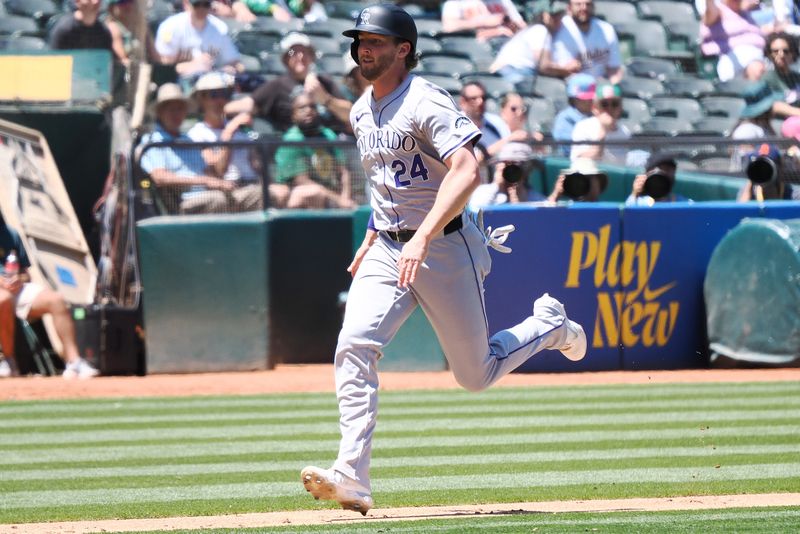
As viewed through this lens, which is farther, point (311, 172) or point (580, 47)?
point (580, 47)

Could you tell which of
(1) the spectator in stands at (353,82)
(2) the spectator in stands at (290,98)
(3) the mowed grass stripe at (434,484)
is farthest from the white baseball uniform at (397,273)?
(2) the spectator in stands at (290,98)

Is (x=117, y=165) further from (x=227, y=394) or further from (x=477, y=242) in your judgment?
(x=477, y=242)

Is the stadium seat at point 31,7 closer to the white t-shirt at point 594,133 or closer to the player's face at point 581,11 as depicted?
the player's face at point 581,11

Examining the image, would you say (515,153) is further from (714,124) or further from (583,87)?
(714,124)

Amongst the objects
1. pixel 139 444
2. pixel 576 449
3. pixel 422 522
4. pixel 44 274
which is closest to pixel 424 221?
pixel 422 522

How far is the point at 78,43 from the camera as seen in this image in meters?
13.9

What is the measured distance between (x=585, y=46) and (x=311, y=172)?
14.5 feet

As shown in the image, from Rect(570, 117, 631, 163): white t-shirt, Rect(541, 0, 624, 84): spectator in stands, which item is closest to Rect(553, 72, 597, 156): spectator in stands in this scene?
Rect(570, 117, 631, 163): white t-shirt

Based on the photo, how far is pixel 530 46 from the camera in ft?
50.2

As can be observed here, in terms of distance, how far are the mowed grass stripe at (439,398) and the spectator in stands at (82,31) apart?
4541mm

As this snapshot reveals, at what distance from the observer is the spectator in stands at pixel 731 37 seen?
53.7ft

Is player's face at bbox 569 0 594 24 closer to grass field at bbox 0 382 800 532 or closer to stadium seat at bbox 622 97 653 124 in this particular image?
stadium seat at bbox 622 97 653 124

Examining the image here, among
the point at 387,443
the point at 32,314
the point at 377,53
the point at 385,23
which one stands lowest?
the point at 32,314

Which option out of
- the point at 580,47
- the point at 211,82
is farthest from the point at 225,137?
the point at 580,47
